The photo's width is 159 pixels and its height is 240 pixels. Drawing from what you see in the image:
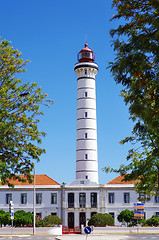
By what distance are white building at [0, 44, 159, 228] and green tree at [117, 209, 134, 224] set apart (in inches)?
110

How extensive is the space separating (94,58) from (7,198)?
2397cm

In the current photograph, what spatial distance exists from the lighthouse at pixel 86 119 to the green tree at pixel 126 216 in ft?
21.0

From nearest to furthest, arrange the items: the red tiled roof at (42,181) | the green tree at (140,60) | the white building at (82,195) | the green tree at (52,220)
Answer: the green tree at (140,60) → the green tree at (52,220) → the white building at (82,195) → the red tiled roof at (42,181)

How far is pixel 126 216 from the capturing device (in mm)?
47969

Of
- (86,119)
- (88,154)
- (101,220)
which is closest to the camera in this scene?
(101,220)

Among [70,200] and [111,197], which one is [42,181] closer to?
[70,200]

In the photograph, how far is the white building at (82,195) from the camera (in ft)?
171

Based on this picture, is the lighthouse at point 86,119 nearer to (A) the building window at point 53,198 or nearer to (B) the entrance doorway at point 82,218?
(A) the building window at point 53,198

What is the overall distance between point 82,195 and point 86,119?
10433mm

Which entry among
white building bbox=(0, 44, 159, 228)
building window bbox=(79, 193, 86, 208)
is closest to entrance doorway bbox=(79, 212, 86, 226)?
white building bbox=(0, 44, 159, 228)

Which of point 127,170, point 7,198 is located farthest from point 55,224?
point 127,170

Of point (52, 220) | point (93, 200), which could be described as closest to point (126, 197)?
point (93, 200)

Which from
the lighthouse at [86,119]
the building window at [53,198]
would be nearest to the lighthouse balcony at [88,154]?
the lighthouse at [86,119]

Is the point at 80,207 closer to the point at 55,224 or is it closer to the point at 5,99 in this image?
the point at 55,224
